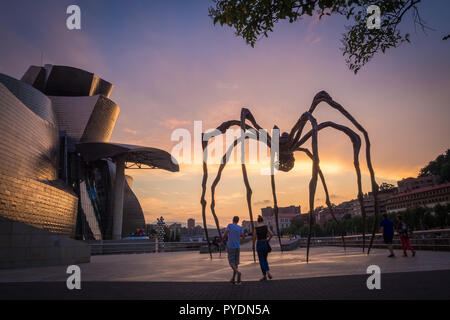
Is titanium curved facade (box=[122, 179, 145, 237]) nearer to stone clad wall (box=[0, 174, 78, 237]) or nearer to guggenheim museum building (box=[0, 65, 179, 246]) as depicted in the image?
guggenheim museum building (box=[0, 65, 179, 246])

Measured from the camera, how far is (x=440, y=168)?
4072 inches

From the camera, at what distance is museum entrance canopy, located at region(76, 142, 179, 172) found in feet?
166

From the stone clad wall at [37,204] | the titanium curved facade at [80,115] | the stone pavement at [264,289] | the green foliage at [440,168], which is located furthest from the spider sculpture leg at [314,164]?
the green foliage at [440,168]

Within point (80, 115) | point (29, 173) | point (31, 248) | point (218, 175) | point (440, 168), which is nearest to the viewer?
point (218, 175)

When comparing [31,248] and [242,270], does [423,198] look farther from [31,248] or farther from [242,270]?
[31,248]

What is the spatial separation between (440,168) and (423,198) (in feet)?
35.9

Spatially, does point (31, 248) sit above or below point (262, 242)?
below

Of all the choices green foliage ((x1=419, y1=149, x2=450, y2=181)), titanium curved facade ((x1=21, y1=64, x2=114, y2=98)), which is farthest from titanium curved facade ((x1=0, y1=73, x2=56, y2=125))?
green foliage ((x1=419, y1=149, x2=450, y2=181))

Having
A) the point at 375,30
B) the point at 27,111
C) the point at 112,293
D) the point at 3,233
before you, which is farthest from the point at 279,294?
the point at 27,111

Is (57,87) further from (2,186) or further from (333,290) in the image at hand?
(333,290)

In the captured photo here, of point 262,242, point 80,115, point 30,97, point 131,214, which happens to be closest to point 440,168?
point 131,214

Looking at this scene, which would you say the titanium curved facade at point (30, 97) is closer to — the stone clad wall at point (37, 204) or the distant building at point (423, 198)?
the stone clad wall at point (37, 204)

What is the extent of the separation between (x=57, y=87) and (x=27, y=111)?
28878 millimetres
